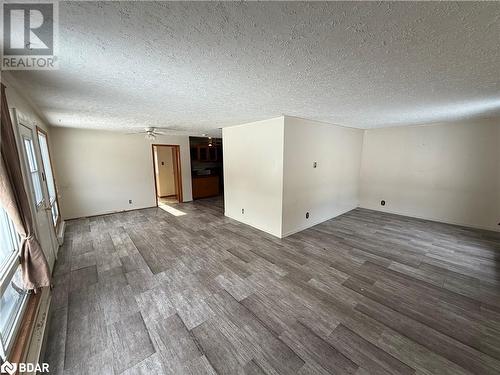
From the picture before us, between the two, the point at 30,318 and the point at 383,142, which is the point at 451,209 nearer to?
the point at 383,142

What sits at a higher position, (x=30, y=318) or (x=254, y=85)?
(x=254, y=85)

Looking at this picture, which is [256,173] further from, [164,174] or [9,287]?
[164,174]

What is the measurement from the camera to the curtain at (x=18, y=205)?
1.41 metres

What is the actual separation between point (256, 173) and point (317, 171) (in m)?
1.40

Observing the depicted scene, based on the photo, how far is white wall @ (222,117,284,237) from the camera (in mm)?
3680

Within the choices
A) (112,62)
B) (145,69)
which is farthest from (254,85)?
(112,62)

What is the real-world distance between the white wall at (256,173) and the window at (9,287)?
333cm

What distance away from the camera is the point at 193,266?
9.25 ft

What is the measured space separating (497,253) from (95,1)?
561cm

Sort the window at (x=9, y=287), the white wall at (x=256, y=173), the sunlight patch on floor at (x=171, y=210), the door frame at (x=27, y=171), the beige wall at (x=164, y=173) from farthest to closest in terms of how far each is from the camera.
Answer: the beige wall at (x=164, y=173)
the sunlight patch on floor at (x=171, y=210)
the white wall at (x=256, y=173)
the door frame at (x=27, y=171)
the window at (x=9, y=287)
